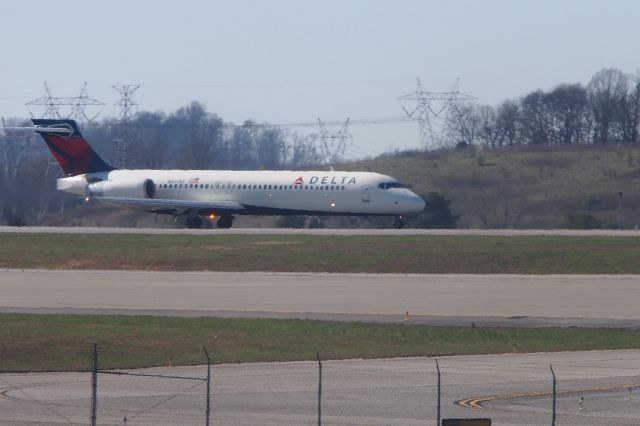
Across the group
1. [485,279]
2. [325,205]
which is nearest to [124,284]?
[485,279]

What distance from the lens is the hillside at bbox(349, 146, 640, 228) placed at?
89.9 m

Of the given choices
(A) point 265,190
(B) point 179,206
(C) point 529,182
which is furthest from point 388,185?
(C) point 529,182

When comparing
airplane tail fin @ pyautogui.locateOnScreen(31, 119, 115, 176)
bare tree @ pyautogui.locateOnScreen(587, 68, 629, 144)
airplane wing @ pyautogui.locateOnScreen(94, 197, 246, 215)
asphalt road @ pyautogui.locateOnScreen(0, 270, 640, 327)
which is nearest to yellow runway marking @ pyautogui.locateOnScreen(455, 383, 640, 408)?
asphalt road @ pyautogui.locateOnScreen(0, 270, 640, 327)

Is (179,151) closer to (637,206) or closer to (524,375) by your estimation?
(637,206)

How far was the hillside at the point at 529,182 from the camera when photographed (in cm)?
8988

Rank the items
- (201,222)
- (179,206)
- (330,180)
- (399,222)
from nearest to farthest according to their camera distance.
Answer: (330,180), (399,222), (179,206), (201,222)

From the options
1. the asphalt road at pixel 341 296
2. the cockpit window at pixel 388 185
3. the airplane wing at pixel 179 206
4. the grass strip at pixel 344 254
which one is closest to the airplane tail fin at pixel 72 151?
the airplane wing at pixel 179 206

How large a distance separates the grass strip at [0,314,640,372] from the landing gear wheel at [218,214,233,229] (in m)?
41.1

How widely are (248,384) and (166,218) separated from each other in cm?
6643

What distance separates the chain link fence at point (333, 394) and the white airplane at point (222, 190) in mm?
43959

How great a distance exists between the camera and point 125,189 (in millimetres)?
75188

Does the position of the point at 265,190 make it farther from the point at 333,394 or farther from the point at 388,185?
the point at 333,394

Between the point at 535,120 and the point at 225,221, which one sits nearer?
the point at 225,221

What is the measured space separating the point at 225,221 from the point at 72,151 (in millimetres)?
10494
